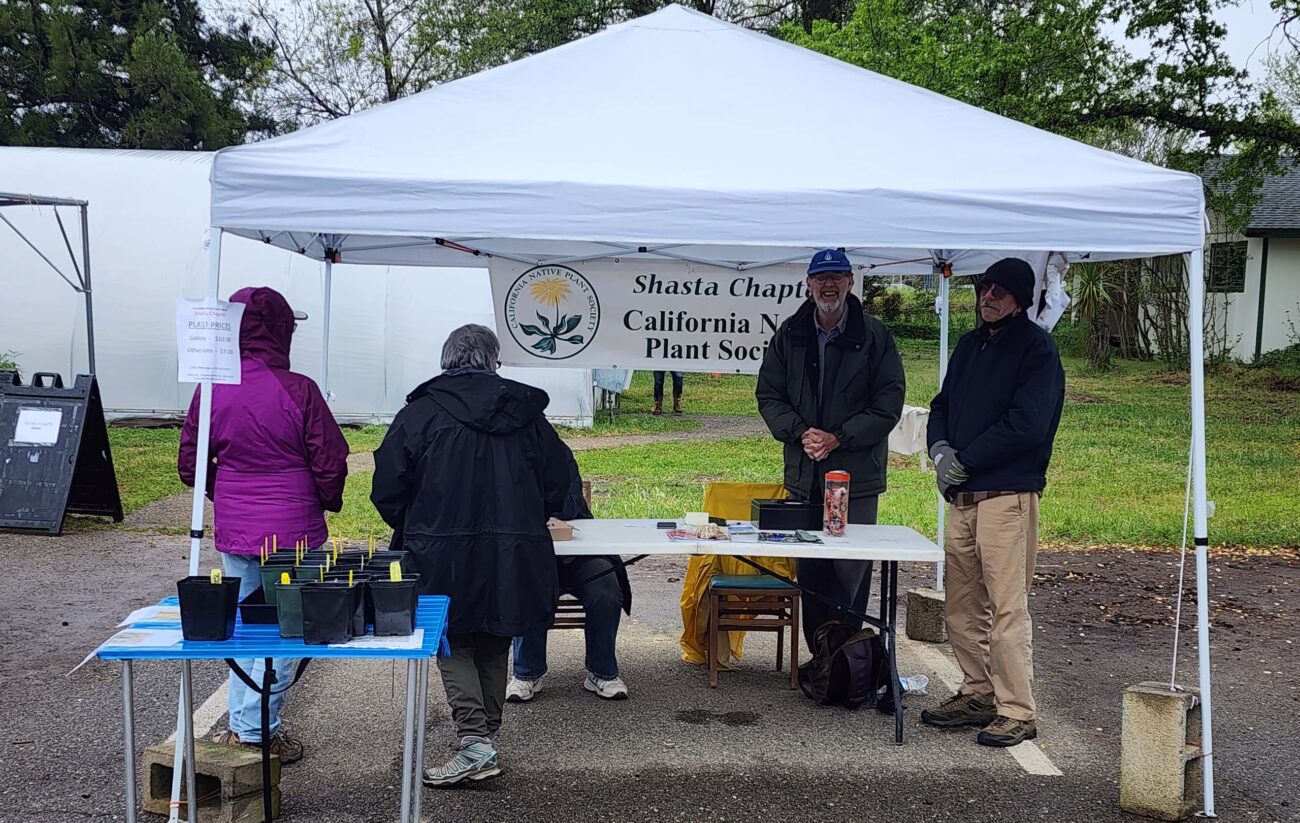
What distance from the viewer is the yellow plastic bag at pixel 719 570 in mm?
5504

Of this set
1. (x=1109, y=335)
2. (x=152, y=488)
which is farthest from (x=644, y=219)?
(x=1109, y=335)

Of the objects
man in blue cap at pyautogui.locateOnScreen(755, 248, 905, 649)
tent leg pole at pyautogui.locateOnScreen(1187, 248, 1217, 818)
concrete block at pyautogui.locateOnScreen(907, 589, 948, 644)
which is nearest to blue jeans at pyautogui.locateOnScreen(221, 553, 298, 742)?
man in blue cap at pyautogui.locateOnScreen(755, 248, 905, 649)

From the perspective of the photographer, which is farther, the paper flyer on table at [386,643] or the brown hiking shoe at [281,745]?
the brown hiking shoe at [281,745]

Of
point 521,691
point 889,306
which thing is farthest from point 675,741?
point 889,306

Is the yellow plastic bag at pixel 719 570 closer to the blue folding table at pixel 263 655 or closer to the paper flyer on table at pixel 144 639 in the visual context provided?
the blue folding table at pixel 263 655

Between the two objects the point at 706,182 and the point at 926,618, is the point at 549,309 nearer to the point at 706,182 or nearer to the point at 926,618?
the point at 706,182

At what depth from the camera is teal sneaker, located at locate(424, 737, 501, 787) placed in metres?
4.10

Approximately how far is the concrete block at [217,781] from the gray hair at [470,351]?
1499 millimetres

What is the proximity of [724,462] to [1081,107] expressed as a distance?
6.14 m

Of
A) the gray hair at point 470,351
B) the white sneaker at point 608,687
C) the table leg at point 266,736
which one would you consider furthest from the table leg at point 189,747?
the white sneaker at point 608,687

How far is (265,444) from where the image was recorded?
13.2 ft

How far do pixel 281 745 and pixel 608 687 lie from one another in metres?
1.48

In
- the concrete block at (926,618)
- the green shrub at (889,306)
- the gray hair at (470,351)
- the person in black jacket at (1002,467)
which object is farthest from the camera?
the green shrub at (889,306)

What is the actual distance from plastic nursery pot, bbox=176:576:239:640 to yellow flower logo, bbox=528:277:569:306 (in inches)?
126
